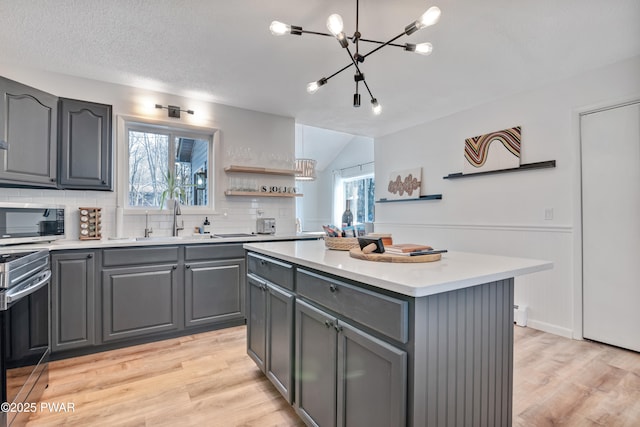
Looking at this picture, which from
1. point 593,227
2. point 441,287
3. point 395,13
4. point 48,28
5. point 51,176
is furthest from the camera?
point 593,227

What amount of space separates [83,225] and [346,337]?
276 centimetres

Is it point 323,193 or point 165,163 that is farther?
point 323,193

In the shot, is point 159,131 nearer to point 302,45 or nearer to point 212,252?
point 212,252

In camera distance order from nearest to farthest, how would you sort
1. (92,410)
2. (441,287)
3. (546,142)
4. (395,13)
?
(441,287) < (92,410) < (395,13) < (546,142)

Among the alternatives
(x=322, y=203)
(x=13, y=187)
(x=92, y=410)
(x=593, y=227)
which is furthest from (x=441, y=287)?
(x=322, y=203)

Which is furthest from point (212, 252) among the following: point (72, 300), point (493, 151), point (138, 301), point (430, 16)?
point (493, 151)

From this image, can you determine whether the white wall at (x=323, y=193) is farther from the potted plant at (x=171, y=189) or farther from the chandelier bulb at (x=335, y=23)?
the chandelier bulb at (x=335, y=23)

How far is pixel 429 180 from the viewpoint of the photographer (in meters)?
4.38

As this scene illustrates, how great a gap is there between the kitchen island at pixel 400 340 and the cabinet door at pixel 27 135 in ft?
7.35

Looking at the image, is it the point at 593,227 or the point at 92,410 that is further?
the point at 593,227

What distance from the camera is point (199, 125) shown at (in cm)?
363

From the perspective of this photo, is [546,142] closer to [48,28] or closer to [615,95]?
[615,95]

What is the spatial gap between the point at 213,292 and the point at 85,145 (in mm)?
1757

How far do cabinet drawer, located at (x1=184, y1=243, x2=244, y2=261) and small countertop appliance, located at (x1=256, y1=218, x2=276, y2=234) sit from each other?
24.4 inches
